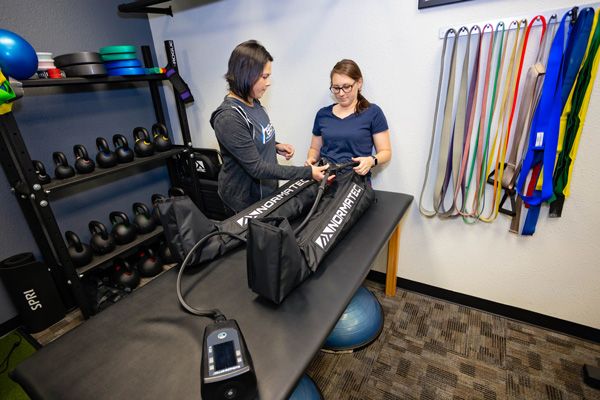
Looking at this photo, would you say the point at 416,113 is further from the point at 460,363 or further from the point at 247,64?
the point at 460,363

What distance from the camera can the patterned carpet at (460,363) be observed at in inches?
54.7

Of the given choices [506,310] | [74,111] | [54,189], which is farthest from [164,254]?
[506,310]

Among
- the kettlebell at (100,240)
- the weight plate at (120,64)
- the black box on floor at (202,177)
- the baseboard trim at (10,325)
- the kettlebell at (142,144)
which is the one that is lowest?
the baseboard trim at (10,325)

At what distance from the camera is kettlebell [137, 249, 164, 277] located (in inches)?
89.5

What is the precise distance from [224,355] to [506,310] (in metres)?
1.77

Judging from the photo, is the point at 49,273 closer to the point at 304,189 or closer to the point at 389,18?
the point at 304,189

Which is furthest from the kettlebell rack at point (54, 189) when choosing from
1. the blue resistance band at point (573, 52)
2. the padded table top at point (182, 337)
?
the blue resistance band at point (573, 52)

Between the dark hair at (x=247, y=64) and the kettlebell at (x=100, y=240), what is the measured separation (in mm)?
1398

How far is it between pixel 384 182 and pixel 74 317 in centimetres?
216

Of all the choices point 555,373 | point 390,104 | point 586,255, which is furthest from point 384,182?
point 555,373

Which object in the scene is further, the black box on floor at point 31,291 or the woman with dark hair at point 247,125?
the black box on floor at point 31,291

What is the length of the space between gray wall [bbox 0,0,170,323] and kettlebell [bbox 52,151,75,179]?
0.19 metres

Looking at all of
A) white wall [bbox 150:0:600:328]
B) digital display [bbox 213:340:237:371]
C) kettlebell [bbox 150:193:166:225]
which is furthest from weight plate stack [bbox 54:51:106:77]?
digital display [bbox 213:340:237:371]

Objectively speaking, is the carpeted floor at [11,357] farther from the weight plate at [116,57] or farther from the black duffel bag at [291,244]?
the weight plate at [116,57]
